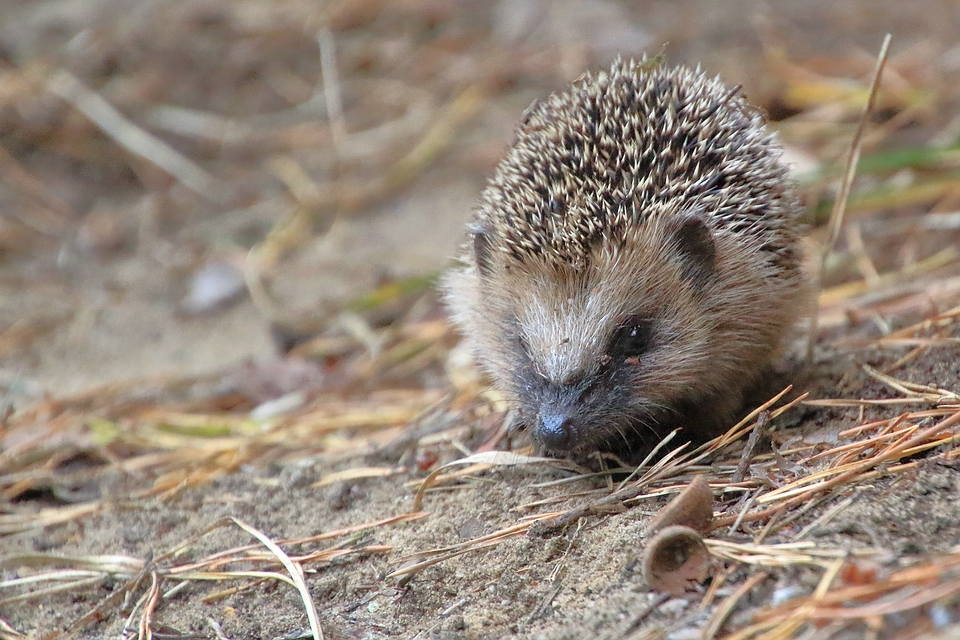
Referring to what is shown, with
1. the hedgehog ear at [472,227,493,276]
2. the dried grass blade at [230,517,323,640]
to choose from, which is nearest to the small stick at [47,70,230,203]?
the hedgehog ear at [472,227,493,276]

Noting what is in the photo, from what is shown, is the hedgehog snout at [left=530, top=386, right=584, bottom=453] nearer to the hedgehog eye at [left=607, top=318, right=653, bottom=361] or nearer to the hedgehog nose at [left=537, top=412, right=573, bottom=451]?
the hedgehog nose at [left=537, top=412, right=573, bottom=451]

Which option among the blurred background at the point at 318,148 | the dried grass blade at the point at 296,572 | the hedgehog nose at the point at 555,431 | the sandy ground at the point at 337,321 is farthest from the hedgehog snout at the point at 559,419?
the blurred background at the point at 318,148

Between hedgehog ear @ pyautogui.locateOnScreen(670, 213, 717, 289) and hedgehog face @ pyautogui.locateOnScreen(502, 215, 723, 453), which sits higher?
hedgehog ear @ pyautogui.locateOnScreen(670, 213, 717, 289)

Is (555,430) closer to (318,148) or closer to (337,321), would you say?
(337,321)

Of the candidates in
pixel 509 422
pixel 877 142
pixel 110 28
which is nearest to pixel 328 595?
pixel 509 422

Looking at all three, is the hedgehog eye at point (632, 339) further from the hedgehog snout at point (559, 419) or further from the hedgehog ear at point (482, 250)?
the hedgehog ear at point (482, 250)
